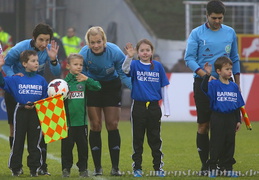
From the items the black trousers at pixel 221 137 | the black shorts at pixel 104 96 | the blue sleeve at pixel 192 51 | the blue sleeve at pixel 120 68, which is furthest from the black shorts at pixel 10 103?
the black trousers at pixel 221 137

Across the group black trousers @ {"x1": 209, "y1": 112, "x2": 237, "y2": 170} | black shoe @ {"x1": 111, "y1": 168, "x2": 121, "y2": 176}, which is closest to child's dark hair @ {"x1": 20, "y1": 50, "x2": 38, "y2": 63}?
black shoe @ {"x1": 111, "y1": 168, "x2": 121, "y2": 176}

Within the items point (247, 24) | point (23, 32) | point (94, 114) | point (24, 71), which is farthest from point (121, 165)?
point (247, 24)

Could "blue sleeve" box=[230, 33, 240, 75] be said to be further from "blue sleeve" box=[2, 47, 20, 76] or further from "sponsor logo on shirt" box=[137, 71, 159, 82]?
"blue sleeve" box=[2, 47, 20, 76]

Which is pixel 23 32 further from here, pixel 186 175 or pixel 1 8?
pixel 186 175

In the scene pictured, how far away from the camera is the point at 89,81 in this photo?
374 inches

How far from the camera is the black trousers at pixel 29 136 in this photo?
9.55 metres

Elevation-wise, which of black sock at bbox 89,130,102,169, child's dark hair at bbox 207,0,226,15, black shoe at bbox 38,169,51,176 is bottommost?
black shoe at bbox 38,169,51,176

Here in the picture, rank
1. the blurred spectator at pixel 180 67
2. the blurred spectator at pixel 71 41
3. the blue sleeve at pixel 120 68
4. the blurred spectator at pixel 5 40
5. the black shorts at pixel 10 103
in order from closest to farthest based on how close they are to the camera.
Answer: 1. the blue sleeve at pixel 120 68
2. the black shorts at pixel 10 103
3. the blurred spectator at pixel 180 67
4. the blurred spectator at pixel 5 40
5. the blurred spectator at pixel 71 41

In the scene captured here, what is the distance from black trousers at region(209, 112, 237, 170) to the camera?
9.62 m

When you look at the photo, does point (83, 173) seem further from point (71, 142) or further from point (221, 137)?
point (221, 137)

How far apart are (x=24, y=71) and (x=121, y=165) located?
223 centimetres

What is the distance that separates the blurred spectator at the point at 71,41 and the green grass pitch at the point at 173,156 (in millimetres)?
5184

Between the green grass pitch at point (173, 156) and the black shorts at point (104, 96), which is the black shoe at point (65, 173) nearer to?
the green grass pitch at point (173, 156)

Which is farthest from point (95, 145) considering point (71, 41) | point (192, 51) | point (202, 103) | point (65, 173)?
point (71, 41)
